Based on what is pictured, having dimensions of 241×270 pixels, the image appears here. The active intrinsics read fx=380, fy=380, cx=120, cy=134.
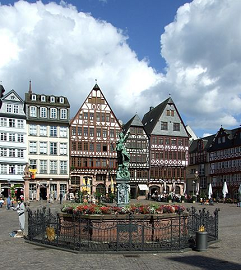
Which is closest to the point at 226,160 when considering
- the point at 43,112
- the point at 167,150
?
the point at 167,150

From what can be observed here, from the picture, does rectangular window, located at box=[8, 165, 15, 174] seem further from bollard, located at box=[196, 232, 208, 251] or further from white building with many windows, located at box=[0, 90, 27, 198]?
bollard, located at box=[196, 232, 208, 251]

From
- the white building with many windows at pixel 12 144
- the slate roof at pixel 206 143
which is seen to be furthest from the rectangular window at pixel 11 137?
the slate roof at pixel 206 143

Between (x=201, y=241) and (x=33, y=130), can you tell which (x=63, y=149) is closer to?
(x=33, y=130)

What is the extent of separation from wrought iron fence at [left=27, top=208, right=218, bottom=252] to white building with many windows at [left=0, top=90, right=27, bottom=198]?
36.9m

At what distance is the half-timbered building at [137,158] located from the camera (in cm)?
5825

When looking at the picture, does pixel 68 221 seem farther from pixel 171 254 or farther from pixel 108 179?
pixel 108 179

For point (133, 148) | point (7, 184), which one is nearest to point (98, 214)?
point (7, 184)

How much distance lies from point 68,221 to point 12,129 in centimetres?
3928

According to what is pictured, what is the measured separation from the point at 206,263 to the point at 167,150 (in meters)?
50.0

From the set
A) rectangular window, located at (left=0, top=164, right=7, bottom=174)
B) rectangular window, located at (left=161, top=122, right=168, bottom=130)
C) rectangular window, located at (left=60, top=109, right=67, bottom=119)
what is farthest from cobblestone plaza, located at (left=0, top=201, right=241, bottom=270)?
rectangular window, located at (left=161, top=122, right=168, bottom=130)

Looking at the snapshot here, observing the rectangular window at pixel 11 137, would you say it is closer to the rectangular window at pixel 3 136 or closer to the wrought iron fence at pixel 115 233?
the rectangular window at pixel 3 136

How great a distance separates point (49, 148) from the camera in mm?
53938

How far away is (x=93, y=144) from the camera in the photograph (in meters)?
55.7

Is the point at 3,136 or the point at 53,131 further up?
the point at 53,131
